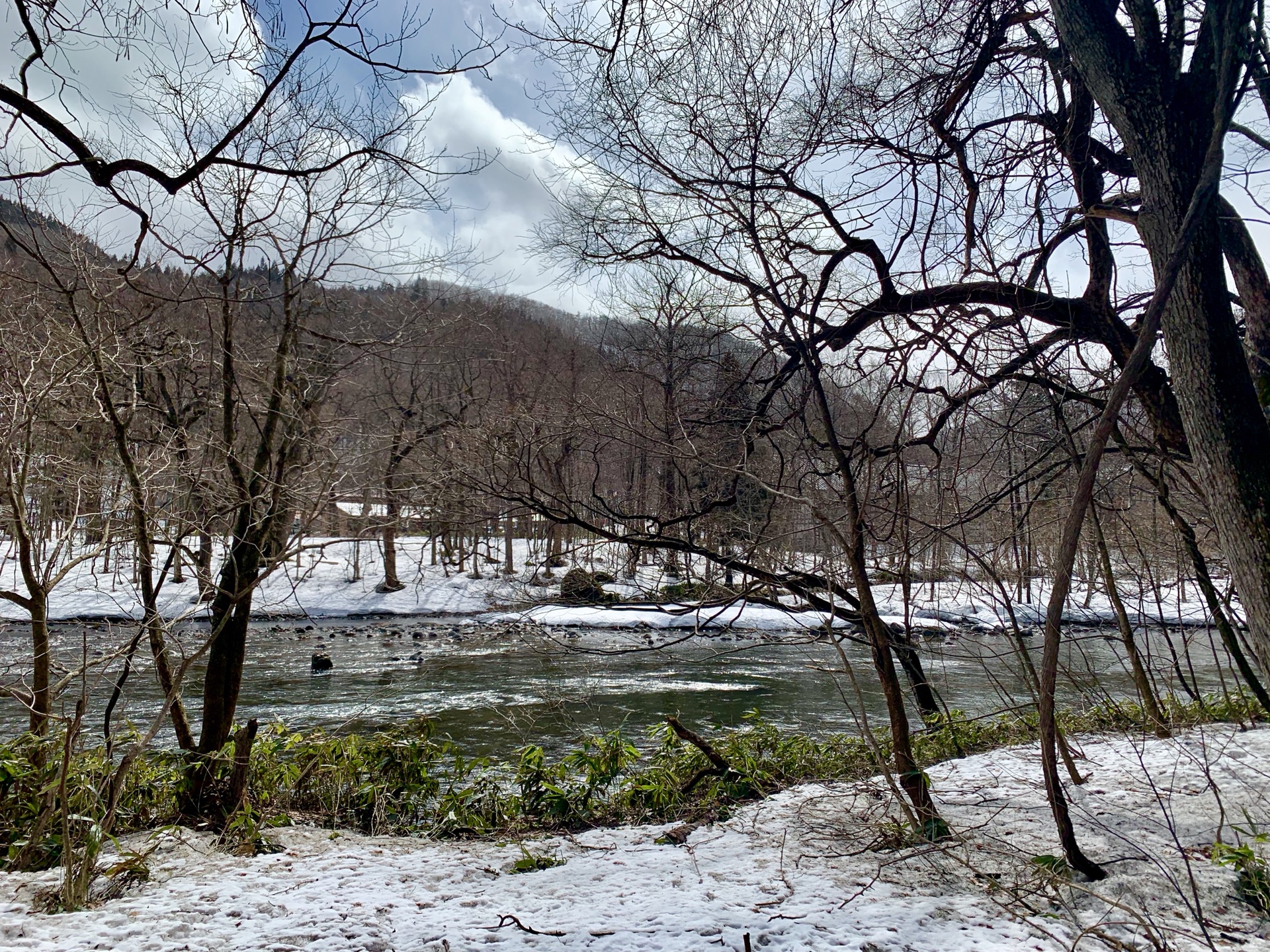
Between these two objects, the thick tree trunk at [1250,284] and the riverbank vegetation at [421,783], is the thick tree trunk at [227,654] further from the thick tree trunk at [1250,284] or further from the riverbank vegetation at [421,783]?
the thick tree trunk at [1250,284]

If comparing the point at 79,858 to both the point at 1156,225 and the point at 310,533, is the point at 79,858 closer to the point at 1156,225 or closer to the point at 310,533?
the point at 310,533

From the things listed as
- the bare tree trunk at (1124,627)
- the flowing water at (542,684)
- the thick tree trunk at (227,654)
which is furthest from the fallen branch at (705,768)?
the thick tree trunk at (227,654)

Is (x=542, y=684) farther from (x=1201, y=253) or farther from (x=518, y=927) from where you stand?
(x=1201, y=253)

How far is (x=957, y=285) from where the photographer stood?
14.6 feet

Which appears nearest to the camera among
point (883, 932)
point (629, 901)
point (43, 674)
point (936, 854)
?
point (883, 932)

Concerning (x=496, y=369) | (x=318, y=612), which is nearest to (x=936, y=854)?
(x=318, y=612)

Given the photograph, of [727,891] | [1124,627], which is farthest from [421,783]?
[1124,627]

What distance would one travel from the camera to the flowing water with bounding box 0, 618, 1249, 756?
8711 millimetres

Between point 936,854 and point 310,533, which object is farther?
point 310,533

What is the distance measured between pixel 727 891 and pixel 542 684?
788 cm

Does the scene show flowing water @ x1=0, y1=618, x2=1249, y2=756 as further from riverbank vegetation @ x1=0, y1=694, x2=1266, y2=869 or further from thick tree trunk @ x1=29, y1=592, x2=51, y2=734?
thick tree trunk @ x1=29, y1=592, x2=51, y2=734

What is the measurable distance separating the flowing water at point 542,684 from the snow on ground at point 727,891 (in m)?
1.30

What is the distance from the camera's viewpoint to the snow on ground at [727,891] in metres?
2.95

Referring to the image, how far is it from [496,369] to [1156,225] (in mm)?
23068
